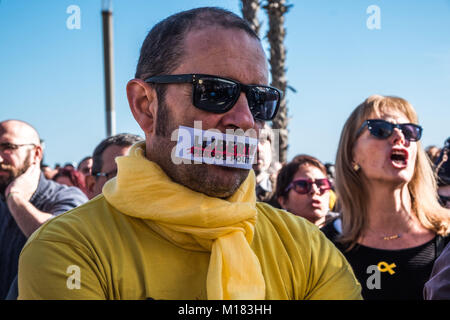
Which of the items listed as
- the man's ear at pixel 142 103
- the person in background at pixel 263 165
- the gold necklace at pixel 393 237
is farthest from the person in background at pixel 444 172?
the man's ear at pixel 142 103

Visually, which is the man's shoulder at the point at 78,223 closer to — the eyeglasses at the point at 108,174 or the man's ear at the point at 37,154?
the eyeglasses at the point at 108,174

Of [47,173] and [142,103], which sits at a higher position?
[142,103]

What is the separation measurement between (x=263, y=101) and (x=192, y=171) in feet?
1.30

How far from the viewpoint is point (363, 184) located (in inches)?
130

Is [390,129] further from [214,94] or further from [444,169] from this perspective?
[214,94]

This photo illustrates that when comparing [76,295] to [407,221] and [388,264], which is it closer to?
[388,264]

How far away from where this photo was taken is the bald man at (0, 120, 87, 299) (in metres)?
3.60

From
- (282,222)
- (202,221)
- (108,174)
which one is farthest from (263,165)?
(202,221)

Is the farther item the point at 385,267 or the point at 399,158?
the point at 399,158

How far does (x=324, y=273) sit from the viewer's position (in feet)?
5.72

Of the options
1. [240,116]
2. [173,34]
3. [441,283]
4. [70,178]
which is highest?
[173,34]

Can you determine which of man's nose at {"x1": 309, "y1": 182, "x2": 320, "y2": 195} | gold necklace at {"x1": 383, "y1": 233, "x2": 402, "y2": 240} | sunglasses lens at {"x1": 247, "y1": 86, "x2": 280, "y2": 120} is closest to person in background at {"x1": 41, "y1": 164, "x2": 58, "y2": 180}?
man's nose at {"x1": 309, "y1": 182, "x2": 320, "y2": 195}
